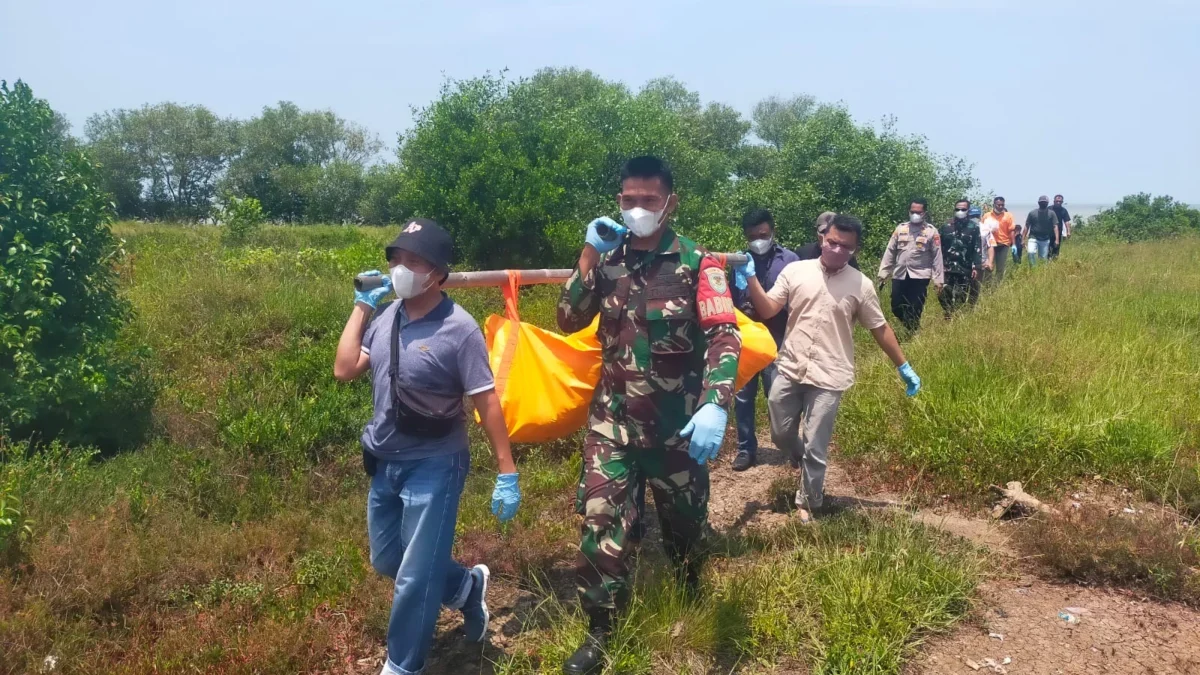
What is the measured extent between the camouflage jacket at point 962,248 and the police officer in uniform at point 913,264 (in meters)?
0.98

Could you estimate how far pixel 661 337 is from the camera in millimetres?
3254

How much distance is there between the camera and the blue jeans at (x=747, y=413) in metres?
5.72

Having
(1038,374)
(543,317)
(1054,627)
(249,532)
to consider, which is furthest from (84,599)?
(1038,374)

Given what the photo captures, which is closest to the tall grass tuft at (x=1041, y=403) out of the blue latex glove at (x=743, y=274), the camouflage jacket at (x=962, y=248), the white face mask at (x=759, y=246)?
the camouflage jacket at (x=962, y=248)

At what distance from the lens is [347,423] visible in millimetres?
5773

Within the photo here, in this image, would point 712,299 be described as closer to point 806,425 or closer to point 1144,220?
point 806,425

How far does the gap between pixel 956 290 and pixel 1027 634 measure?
7.00m

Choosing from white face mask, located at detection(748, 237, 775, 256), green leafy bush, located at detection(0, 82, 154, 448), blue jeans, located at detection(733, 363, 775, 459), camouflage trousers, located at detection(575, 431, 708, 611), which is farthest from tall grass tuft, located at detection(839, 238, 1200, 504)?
green leafy bush, located at detection(0, 82, 154, 448)

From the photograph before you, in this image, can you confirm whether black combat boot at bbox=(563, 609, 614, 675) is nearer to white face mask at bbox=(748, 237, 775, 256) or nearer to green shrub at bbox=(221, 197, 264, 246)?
white face mask at bbox=(748, 237, 775, 256)

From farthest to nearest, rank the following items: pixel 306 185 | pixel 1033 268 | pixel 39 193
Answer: pixel 306 185 → pixel 1033 268 → pixel 39 193

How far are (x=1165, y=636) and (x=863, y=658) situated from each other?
148cm

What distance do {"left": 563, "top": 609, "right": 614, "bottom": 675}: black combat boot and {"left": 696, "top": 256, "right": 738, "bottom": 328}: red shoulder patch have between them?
3.95 feet

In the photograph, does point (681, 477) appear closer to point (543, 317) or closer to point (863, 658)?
point (863, 658)

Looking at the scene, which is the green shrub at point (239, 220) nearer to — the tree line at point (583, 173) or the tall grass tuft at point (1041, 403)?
the tree line at point (583, 173)
